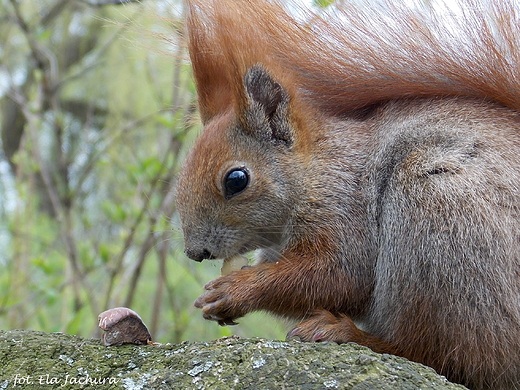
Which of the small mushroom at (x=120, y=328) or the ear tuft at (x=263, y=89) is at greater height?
the ear tuft at (x=263, y=89)

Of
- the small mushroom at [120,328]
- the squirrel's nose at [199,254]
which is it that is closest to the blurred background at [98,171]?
the squirrel's nose at [199,254]

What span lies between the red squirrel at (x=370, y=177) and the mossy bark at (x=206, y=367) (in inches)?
9.8

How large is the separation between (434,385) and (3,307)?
9.10 feet

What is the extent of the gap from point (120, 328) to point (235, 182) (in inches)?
23.2

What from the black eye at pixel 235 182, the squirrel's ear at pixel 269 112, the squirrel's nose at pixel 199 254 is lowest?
the squirrel's nose at pixel 199 254

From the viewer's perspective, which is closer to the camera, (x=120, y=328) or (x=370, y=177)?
(x=120, y=328)

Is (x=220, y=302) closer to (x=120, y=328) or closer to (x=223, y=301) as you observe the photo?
(x=223, y=301)

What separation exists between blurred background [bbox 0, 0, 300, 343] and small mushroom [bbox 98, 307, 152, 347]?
2.05 ft

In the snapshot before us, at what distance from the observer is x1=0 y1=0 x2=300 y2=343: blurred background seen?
308 centimetres

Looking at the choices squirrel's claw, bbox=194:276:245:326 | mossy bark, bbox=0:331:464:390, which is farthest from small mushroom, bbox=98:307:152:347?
squirrel's claw, bbox=194:276:245:326

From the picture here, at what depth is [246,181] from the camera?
1802 millimetres

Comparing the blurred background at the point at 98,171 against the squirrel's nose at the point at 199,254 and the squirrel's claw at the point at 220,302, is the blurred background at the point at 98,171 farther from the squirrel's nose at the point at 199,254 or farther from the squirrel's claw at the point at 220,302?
the squirrel's claw at the point at 220,302

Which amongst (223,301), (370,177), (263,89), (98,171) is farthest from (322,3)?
(98,171)

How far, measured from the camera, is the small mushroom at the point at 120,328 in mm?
1387
